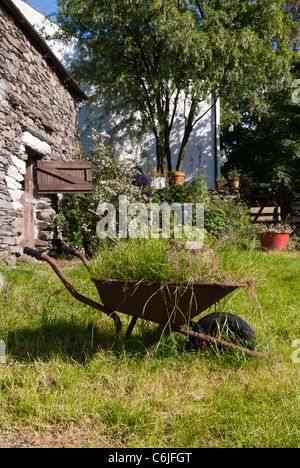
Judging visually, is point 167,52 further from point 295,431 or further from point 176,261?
point 295,431

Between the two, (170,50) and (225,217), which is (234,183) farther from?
(170,50)

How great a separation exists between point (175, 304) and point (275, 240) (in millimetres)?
5586

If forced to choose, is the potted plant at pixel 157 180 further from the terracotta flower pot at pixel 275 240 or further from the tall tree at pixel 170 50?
the terracotta flower pot at pixel 275 240

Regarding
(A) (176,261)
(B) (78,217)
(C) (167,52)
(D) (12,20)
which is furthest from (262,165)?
(A) (176,261)

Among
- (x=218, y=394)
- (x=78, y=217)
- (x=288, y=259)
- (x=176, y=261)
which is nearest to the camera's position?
(x=218, y=394)

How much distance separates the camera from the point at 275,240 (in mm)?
7008

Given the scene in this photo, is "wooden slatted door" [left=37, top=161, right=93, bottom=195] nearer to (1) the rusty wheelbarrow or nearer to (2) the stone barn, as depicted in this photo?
(2) the stone barn

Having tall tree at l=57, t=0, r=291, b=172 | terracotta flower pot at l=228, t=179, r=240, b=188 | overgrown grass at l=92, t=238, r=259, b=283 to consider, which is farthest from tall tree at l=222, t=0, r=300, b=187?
overgrown grass at l=92, t=238, r=259, b=283

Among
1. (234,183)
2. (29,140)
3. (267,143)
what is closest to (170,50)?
(234,183)

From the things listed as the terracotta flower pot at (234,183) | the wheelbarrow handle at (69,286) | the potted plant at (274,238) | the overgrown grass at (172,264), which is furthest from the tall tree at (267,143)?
the wheelbarrow handle at (69,286)

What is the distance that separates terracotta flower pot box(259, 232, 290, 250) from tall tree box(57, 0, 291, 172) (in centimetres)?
423

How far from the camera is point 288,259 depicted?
602 cm
